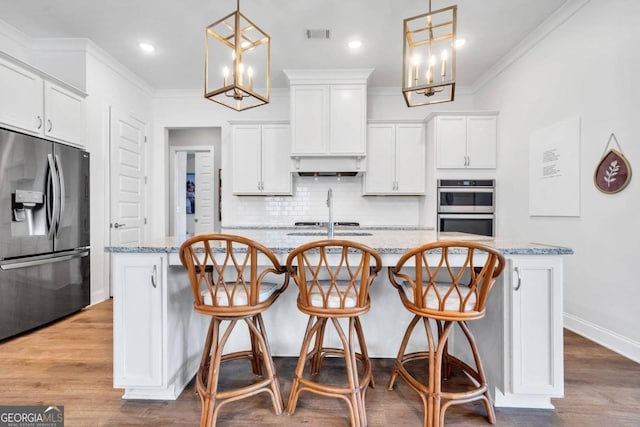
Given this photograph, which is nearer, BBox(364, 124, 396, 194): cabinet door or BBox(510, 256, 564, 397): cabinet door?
BBox(510, 256, 564, 397): cabinet door

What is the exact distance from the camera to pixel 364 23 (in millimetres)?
3027

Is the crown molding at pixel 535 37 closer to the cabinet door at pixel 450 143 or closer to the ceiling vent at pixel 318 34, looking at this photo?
the cabinet door at pixel 450 143

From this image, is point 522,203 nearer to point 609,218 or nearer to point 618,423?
point 609,218

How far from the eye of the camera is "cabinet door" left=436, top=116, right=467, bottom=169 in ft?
12.7

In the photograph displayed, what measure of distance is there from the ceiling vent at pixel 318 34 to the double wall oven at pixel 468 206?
2.12 m

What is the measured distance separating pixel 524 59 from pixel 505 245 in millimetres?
2752

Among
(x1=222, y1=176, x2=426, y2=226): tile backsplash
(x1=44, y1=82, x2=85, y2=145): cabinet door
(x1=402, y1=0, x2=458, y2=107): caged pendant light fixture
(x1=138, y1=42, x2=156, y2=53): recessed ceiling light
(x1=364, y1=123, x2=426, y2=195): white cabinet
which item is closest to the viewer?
(x1=402, y1=0, x2=458, y2=107): caged pendant light fixture

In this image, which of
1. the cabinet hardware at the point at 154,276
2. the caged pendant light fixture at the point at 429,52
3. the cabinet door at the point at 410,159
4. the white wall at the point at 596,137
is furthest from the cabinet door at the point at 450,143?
the cabinet hardware at the point at 154,276

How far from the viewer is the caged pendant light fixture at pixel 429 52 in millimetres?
1801

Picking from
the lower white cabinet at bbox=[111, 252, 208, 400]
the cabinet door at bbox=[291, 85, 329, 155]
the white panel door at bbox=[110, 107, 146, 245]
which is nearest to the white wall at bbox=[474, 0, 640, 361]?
the cabinet door at bbox=[291, 85, 329, 155]

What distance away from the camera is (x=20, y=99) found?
102 inches

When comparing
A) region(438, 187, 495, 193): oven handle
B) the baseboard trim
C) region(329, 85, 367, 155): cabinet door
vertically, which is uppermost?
region(329, 85, 367, 155): cabinet door

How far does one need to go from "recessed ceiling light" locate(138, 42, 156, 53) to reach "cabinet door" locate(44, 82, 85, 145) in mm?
848

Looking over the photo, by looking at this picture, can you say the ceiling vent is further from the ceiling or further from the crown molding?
the crown molding
